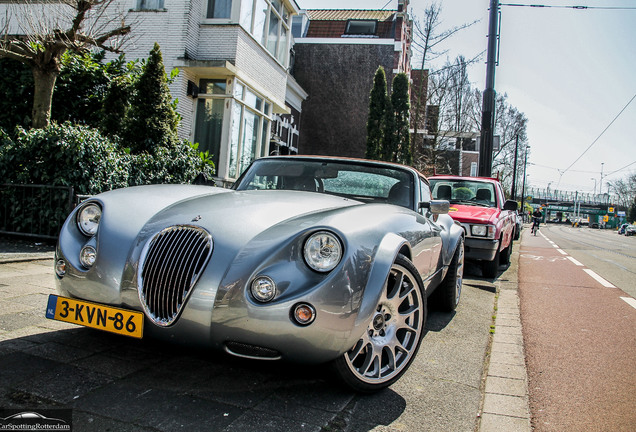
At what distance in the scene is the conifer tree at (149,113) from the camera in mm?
9266

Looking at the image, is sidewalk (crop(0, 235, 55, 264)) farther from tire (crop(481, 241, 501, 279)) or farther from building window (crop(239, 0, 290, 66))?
building window (crop(239, 0, 290, 66))

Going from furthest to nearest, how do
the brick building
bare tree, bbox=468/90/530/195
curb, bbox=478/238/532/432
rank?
bare tree, bbox=468/90/530/195
the brick building
curb, bbox=478/238/532/432

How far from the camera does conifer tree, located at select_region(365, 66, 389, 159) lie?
20.9 metres

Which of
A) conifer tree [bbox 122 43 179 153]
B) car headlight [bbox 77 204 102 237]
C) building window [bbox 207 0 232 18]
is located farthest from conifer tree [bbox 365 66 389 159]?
car headlight [bbox 77 204 102 237]

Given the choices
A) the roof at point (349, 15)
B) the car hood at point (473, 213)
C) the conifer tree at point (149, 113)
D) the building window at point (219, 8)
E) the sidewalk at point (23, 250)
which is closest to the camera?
the sidewalk at point (23, 250)

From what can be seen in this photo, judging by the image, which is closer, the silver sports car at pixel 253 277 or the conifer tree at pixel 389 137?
the silver sports car at pixel 253 277

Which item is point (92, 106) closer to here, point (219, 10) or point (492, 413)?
point (219, 10)

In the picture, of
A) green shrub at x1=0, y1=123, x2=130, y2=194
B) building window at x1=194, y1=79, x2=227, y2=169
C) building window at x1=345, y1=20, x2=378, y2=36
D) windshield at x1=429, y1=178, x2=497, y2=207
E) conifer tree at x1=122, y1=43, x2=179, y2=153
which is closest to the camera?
green shrub at x1=0, y1=123, x2=130, y2=194

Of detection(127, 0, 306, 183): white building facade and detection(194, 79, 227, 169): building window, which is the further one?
detection(194, 79, 227, 169): building window

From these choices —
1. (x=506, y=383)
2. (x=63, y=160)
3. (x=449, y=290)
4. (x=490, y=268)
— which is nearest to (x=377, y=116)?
(x=490, y=268)

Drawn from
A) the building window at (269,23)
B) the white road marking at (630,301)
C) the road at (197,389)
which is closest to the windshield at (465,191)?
the white road marking at (630,301)

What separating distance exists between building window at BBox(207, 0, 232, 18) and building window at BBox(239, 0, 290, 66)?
38 cm

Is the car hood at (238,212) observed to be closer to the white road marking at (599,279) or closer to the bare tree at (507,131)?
the white road marking at (599,279)

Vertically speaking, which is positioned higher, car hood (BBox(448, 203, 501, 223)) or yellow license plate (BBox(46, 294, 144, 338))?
car hood (BBox(448, 203, 501, 223))
